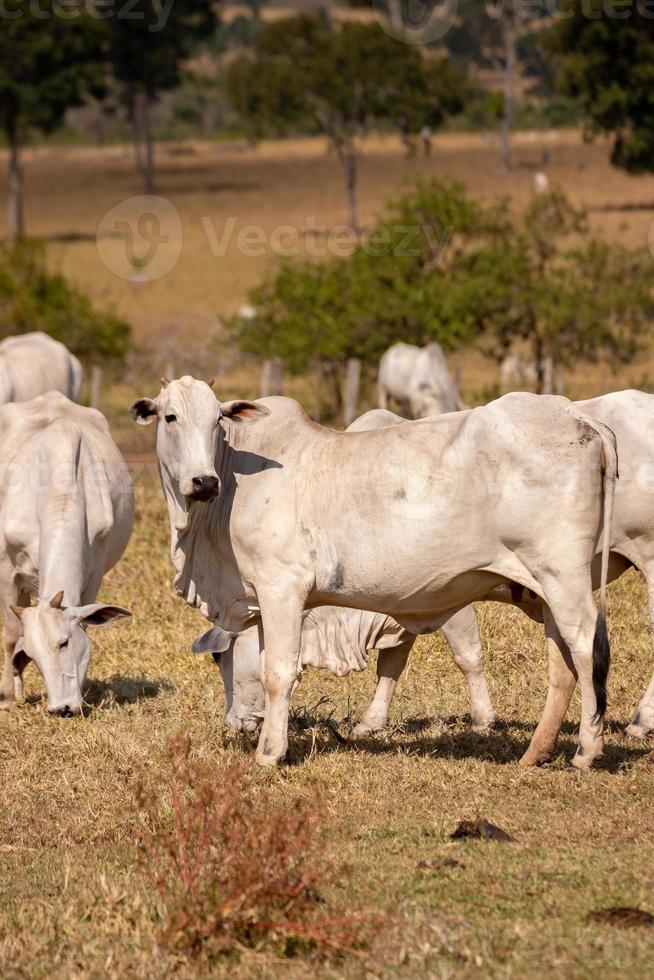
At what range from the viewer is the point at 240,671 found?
732 cm

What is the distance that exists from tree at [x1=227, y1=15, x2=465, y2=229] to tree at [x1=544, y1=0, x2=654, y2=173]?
10547mm

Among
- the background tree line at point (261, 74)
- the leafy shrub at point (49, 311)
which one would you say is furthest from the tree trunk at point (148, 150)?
the leafy shrub at point (49, 311)

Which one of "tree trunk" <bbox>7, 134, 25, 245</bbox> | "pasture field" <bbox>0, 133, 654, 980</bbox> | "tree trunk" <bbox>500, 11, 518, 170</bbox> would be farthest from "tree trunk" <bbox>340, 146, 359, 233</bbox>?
"pasture field" <bbox>0, 133, 654, 980</bbox>

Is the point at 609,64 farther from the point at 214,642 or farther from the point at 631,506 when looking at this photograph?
the point at 214,642

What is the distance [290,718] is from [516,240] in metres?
16.1

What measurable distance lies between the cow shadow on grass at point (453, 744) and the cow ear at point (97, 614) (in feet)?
A: 4.05

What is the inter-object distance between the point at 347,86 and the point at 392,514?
137 ft

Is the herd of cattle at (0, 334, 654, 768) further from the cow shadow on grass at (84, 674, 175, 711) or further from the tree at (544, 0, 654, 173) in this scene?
the tree at (544, 0, 654, 173)

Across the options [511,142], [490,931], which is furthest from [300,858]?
[511,142]

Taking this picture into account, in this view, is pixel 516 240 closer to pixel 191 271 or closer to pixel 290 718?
pixel 290 718

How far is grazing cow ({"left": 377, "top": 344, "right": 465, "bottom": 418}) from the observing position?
813 inches

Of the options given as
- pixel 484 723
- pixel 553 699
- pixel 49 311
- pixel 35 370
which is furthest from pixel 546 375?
pixel 553 699

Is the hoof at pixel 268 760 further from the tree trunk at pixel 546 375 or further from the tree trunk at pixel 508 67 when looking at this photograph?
the tree trunk at pixel 508 67

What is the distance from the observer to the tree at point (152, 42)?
51656mm
